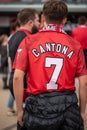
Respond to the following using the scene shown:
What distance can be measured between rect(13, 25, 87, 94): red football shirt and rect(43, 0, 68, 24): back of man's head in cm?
8

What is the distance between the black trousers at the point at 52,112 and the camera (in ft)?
10.9

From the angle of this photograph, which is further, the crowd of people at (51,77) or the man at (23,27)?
the man at (23,27)

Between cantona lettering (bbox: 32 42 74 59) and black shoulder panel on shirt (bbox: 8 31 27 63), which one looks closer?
cantona lettering (bbox: 32 42 74 59)

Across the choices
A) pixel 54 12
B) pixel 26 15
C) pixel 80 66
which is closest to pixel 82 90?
pixel 80 66

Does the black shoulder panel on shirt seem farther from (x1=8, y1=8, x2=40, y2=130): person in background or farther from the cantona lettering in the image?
the cantona lettering

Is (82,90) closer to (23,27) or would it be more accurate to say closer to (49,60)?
(49,60)

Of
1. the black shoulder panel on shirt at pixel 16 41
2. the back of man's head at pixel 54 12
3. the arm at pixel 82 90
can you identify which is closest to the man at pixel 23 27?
the black shoulder panel on shirt at pixel 16 41

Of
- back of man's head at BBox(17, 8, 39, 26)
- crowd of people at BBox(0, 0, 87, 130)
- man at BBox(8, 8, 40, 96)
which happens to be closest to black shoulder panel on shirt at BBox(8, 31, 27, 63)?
man at BBox(8, 8, 40, 96)

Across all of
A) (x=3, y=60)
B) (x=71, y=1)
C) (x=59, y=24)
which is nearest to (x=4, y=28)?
(x=71, y=1)

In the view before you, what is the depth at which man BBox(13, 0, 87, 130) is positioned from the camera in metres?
3.32

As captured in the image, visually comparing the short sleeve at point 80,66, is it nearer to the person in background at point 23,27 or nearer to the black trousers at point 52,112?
the black trousers at point 52,112

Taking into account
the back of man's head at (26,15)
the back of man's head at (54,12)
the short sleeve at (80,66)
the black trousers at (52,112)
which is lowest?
the black trousers at (52,112)

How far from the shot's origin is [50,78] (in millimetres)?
3361

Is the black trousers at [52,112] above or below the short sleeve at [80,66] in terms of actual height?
below
